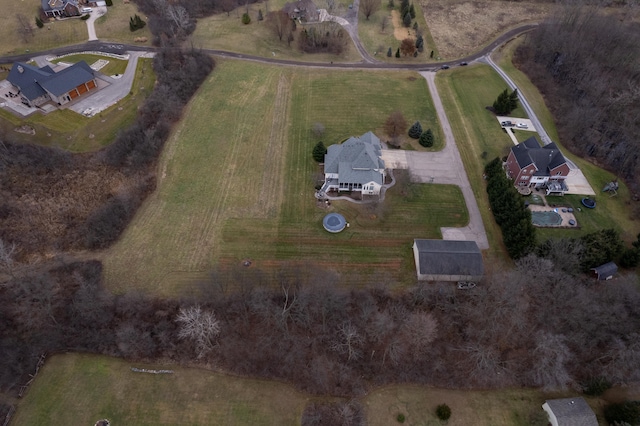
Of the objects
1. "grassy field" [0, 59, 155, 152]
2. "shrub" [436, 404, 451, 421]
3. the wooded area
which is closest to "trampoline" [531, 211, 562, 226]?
the wooded area

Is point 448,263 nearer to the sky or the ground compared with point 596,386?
nearer to the sky

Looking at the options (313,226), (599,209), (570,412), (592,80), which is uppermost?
(592,80)

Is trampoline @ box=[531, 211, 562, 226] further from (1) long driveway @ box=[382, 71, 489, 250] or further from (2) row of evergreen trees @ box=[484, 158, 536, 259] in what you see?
(1) long driveway @ box=[382, 71, 489, 250]

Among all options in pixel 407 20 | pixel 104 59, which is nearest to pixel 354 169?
pixel 104 59

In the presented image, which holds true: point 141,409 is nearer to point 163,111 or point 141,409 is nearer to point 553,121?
point 163,111

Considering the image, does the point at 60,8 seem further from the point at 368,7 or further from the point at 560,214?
the point at 560,214

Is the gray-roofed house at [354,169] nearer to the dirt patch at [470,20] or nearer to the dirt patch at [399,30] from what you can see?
the dirt patch at [470,20]

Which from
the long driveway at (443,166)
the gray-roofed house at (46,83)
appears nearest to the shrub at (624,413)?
the long driveway at (443,166)
